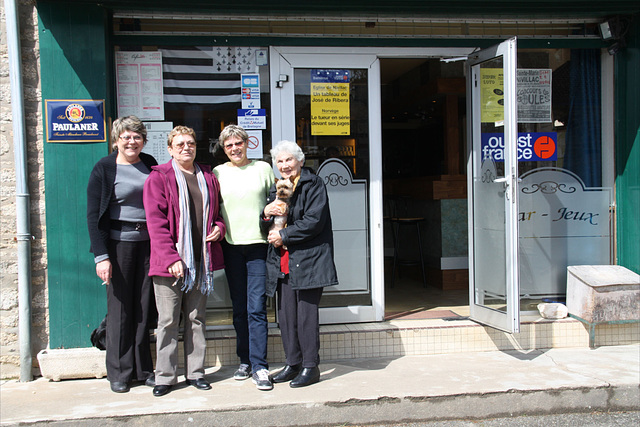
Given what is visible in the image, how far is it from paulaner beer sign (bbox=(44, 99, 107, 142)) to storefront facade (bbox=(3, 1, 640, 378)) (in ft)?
0.13

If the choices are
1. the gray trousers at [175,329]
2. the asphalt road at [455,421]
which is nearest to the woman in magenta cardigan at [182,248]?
the gray trousers at [175,329]

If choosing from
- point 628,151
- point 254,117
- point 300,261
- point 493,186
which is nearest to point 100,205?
point 300,261

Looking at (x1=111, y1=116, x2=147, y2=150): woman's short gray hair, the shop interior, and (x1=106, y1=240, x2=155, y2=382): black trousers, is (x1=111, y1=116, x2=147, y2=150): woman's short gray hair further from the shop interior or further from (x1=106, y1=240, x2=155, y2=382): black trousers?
the shop interior

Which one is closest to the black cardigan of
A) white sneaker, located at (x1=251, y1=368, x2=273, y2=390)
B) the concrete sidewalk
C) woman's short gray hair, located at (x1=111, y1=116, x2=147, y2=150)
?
woman's short gray hair, located at (x1=111, y1=116, x2=147, y2=150)

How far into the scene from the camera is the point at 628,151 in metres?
5.03

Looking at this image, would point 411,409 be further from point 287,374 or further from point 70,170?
point 70,170

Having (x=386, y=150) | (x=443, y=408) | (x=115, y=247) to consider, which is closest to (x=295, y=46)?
(x=115, y=247)

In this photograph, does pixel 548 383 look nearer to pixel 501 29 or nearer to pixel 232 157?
pixel 232 157

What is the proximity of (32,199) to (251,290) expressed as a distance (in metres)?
1.81

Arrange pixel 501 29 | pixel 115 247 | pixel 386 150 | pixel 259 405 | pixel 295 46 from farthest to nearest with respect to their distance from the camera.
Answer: pixel 386 150
pixel 501 29
pixel 295 46
pixel 115 247
pixel 259 405

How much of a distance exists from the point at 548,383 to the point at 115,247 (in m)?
3.17

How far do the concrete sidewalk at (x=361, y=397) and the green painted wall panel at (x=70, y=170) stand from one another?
1.73 feet

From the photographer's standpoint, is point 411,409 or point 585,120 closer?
point 411,409

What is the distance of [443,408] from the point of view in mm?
3656
